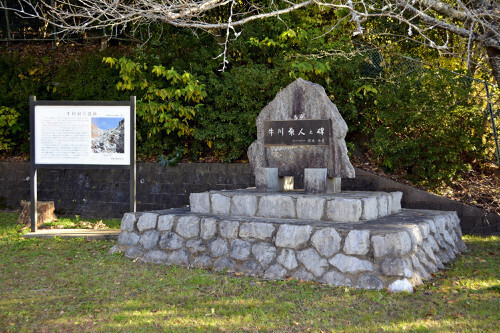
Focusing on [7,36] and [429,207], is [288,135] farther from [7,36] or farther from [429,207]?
[7,36]

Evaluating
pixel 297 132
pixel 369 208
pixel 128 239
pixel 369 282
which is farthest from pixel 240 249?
pixel 297 132

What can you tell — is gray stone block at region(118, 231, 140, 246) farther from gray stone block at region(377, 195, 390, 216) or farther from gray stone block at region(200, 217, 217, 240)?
gray stone block at region(377, 195, 390, 216)

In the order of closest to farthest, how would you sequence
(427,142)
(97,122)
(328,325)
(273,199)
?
1. (328,325)
2. (273,199)
3. (97,122)
4. (427,142)

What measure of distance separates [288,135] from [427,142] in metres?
→ 3.28

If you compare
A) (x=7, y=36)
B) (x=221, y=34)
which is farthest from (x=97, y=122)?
(x=7, y=36)

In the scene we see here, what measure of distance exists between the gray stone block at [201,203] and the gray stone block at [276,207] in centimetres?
86

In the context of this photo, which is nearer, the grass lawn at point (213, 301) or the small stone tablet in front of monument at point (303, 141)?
the grass lawn at point (213, 301)

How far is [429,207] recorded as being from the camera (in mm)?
9102

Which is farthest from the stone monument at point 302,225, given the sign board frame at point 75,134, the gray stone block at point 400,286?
the sign board frame at point 75,134

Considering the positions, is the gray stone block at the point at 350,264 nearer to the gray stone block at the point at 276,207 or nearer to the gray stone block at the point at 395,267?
the gray stone block at the point at 395,267

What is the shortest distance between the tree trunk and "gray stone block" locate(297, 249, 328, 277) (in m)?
3.17

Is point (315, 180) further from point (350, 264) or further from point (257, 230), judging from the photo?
point (350, 264)

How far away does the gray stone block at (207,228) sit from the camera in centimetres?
680

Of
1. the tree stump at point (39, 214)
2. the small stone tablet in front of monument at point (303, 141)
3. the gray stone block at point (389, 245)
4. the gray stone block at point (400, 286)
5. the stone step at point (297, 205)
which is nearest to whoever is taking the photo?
the gray stone block at point (400, 286)
